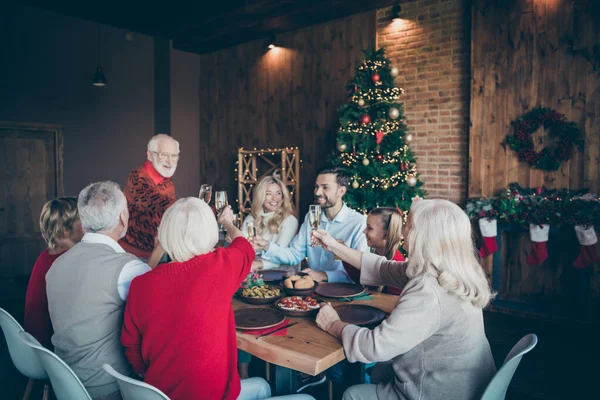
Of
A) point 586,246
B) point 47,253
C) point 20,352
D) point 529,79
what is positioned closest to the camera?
point 20,352

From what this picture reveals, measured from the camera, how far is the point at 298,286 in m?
2.23

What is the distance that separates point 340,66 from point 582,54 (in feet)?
9.52

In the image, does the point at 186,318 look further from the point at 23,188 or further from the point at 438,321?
the point at 23,188

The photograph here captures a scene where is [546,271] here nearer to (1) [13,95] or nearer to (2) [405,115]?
(2) [405,115]

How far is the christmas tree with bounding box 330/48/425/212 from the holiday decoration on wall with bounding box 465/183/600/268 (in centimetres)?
75

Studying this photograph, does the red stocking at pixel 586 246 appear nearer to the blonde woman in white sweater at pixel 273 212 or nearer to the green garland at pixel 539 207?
the green garland at pixel 539 207

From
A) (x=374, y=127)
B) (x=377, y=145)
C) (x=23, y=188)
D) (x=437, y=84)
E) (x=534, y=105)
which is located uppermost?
(x=437, y=84)

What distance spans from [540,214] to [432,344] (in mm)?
3338

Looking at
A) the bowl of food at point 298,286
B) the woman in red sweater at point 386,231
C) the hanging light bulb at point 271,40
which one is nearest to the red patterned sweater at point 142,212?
the bowl of food at point 298,286

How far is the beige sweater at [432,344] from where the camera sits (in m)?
1.52

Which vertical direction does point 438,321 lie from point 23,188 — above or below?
below

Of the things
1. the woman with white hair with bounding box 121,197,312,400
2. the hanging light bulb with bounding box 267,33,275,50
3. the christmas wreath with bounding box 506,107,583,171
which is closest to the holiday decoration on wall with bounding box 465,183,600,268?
the christmas wreath with bounding box 506,107,583,171

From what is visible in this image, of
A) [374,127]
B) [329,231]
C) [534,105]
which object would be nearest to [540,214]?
[534,105]

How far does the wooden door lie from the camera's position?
5.82 m
